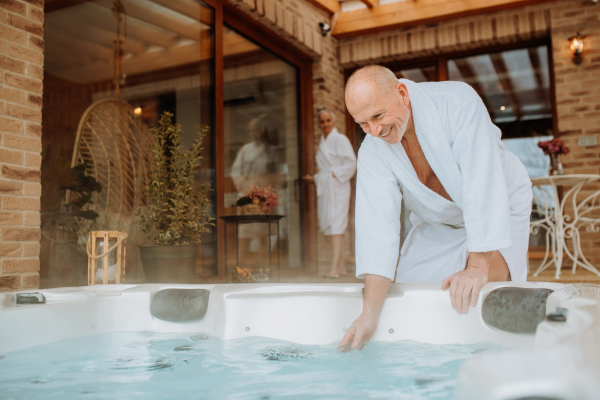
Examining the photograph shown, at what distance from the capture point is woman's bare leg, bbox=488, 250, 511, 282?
1623 millimetres

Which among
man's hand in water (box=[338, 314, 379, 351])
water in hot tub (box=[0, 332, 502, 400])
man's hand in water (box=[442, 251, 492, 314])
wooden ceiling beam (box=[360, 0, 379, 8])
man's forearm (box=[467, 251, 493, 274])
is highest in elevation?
wooden ceiling beam (box=[360, 0, 379, 8])

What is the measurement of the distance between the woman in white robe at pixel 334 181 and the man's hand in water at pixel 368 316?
294cm

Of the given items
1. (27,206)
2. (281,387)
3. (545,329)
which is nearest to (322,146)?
(27,206)

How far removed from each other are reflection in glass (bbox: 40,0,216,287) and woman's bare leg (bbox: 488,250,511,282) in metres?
1.99

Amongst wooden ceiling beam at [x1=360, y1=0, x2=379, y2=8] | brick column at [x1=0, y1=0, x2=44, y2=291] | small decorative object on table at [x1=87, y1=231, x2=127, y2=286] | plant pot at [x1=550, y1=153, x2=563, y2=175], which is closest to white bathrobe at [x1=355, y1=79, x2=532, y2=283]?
small decorative object on table at [x1=87, y1=231, x2=127, y2=286]

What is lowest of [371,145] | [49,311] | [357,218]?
[49,311]

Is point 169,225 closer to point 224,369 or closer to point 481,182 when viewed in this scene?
point 224,369

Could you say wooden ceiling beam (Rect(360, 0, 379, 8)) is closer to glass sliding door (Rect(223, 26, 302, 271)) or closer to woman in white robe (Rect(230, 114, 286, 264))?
glass sliding door (Rect(223, 26, 302, 271))

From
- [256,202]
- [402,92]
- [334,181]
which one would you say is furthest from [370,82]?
[334,181]

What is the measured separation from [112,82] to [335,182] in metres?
2.17

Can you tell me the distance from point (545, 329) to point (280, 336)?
0.91m

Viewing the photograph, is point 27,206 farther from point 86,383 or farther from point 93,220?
point 86,383

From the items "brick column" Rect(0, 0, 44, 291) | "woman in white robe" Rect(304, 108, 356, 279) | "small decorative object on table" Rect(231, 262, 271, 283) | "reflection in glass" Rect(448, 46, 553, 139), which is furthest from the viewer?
"reflection in glass" Rect(448, 46, 553, 139)

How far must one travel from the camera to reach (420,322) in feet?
4.80
